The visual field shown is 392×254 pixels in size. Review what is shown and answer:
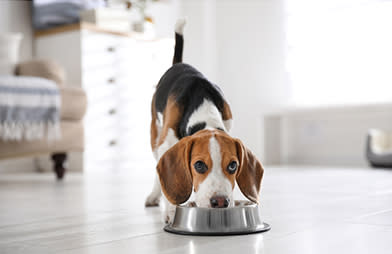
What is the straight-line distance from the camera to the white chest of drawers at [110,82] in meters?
4.12

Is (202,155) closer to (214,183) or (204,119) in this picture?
(214,183)

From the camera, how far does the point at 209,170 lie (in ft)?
3.79

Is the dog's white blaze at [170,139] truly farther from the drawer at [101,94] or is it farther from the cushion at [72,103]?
the drawer at [101,94]

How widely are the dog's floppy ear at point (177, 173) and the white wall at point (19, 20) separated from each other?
11.8 feet

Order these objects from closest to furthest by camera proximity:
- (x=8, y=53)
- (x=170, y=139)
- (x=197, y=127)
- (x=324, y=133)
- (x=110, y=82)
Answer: (x=197, y=127)
(x=170, y=139)
(x=8, y=53)
(x=110, y=82)
(x=324, y=133)

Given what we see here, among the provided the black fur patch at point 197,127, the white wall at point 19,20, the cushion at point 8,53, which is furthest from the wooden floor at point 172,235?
the white wall at point 19,20

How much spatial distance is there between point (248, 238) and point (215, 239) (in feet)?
0.22

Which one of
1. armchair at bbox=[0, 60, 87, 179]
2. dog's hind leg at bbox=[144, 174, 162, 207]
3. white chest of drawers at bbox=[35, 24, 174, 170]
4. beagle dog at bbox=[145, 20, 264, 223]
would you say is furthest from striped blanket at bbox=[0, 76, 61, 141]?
beagle dog at bbox=[145, 20, 264, 223]

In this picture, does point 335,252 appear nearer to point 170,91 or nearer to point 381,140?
point 170,91

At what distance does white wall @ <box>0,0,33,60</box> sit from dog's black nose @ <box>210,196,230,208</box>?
3.74 meters

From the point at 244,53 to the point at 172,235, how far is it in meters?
4.52

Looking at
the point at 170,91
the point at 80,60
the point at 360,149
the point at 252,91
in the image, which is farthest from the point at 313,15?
the point at 170,91

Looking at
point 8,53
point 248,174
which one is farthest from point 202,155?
point 8,53

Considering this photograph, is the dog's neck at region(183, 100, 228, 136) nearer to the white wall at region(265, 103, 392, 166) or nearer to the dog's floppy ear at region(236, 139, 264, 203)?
the dog's floppy ear at region(236, 139, 264, 203)
